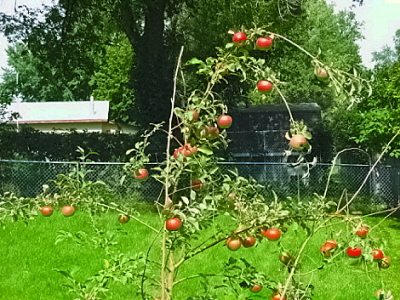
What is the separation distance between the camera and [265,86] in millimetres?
1694

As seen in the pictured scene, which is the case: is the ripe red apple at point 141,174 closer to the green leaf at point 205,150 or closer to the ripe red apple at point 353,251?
the green leaf at point 205,150

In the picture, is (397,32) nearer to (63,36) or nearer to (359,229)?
(63,36)

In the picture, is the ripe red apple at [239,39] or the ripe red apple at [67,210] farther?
the ripe red apple at [67,210]

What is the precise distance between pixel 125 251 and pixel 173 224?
4027mm

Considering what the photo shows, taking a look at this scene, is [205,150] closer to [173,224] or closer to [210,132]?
[210,132]

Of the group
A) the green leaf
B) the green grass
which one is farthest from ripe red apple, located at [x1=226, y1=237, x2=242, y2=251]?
the green grass

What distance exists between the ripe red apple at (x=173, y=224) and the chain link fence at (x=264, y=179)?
6925 millimetres

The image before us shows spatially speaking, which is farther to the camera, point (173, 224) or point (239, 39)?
point (239, 39)

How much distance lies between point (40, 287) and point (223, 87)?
8.01 meters

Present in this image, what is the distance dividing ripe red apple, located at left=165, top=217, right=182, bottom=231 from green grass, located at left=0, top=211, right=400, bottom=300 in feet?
5.46

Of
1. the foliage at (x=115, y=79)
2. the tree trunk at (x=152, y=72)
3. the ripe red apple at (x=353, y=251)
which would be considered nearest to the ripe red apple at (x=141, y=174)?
the ripe red apple at (x=353, y=251)

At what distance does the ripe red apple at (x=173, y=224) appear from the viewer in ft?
5.22

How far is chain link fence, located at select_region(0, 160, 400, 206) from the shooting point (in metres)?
9.12

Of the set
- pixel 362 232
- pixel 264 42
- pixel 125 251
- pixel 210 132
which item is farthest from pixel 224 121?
pixel 125 251
